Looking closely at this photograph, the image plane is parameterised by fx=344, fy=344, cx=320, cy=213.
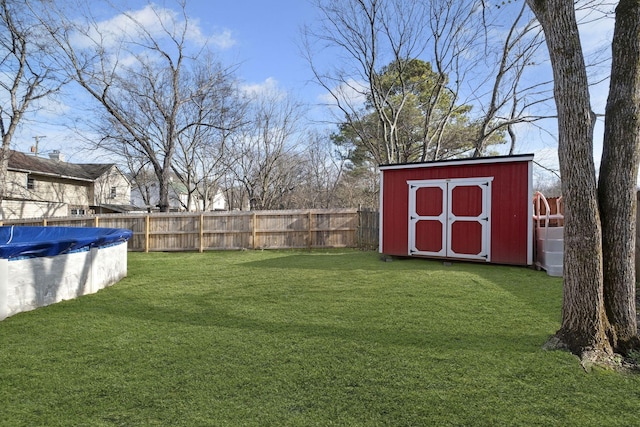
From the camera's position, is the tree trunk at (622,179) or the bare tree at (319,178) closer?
the tree trunk at (622,179)

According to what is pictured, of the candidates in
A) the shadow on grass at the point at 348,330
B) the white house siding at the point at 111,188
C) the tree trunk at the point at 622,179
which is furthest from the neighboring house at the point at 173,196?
the tree trunk at the point at 622,179

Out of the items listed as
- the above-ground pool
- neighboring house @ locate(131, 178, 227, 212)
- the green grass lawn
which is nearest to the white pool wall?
the above-ground pool

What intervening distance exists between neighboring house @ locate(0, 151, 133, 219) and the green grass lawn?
18.0 metres

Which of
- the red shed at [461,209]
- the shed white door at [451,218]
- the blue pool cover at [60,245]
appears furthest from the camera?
the shed white door at [451,218]

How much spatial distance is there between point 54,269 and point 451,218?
7.34 m

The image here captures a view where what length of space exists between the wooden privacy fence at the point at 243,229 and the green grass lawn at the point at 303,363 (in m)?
6.26

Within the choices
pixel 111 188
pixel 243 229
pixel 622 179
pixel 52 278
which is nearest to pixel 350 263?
pixel 243 229

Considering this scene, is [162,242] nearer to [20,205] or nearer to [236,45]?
[236,45]

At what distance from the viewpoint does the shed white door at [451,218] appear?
24.7 ft

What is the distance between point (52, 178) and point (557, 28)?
86.1 feet

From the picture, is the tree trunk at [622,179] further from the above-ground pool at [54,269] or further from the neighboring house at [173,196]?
A: the neighboring house at [173,196]

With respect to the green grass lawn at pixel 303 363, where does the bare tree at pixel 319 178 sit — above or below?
above

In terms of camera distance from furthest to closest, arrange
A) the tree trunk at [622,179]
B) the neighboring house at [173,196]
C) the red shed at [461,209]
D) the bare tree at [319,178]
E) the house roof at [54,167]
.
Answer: the neighboring house at [173,196], the bare tree at [319,178], the house roof at [54,167], the red shed at [461,209], the tree trunk at [622,179]

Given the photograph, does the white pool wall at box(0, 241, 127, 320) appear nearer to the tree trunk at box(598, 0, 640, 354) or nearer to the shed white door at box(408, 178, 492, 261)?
the tree trunk at box(598, 0, 640, 354)
